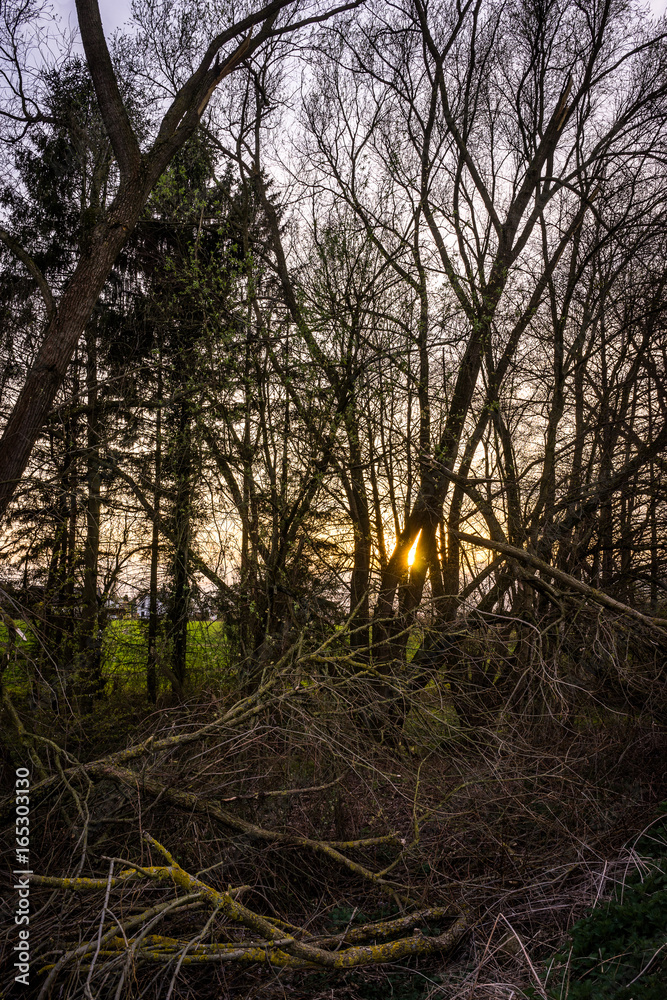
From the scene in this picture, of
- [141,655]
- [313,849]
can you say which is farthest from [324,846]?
[141,655]

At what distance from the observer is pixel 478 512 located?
9016 millimetres

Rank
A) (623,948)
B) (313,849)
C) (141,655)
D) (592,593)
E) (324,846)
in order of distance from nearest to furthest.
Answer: (623,948) → (324,846) → (313,849) → (592,593) → (141,655)

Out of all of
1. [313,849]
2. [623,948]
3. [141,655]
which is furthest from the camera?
[141,655]

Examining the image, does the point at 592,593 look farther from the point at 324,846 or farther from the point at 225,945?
the point at 225,945

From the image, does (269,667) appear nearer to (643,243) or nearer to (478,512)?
(478,512)

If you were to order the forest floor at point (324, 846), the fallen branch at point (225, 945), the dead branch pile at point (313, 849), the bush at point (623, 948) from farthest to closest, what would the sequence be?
the forest floor at point (324, 846), the dead branch pile at point (313, 849), the fallen branch at point (225, 945), the bush at point (623, 948)

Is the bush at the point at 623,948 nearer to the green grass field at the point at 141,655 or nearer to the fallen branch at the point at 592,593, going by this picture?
the fallen branch at the point at 592,593

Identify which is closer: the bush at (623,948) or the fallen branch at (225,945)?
the bush at (623,948)


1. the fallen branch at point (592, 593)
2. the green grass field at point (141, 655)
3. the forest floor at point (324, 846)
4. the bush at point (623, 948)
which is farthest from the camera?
the green grass field at point (141, 655)

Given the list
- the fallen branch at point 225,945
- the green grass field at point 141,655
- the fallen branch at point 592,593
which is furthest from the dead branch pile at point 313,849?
the green grass field at point 141,655

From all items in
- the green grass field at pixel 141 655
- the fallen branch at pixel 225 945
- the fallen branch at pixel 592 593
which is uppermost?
the fallen branch at pixel 592 593

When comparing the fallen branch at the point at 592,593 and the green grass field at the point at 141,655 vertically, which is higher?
the fallen branch at the point at 592,593

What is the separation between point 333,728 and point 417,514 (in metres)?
4.00

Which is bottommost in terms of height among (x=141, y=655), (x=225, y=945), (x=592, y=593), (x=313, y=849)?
(x=313, y=849)
